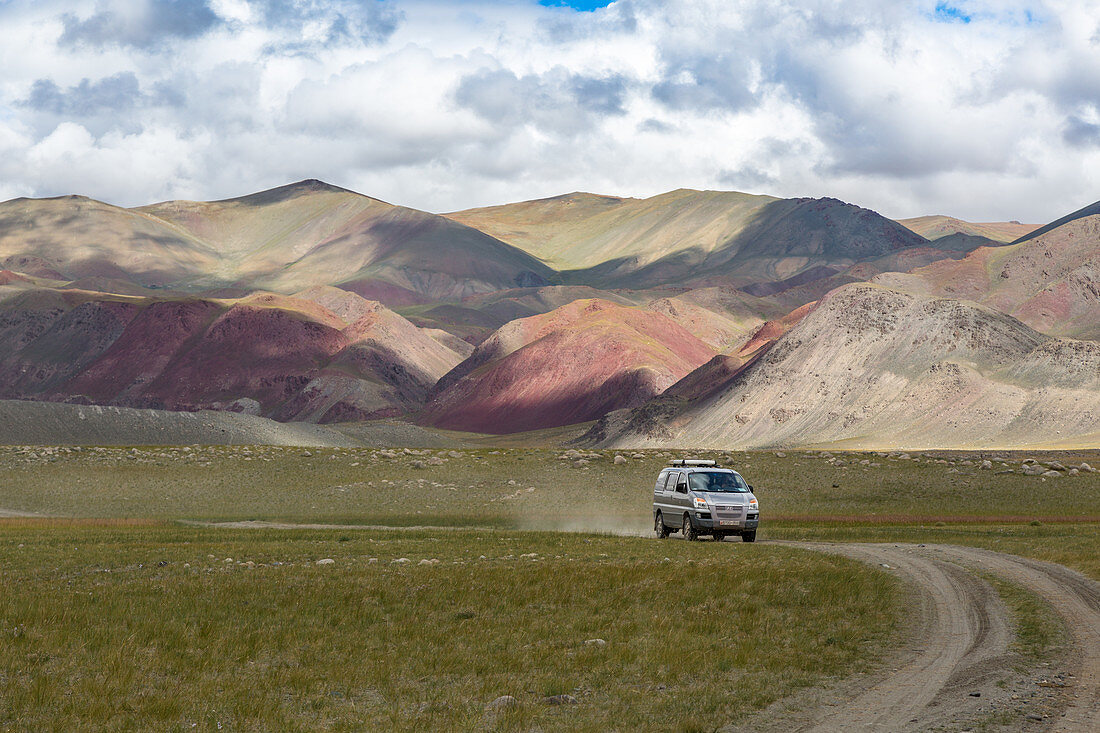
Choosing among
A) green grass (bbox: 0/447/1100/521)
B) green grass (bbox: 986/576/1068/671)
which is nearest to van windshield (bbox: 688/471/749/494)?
green grass (bbox: 0/447/1100/521)

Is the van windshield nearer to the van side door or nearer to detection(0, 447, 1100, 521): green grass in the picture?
the van side door

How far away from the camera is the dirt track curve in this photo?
12539 millimetres

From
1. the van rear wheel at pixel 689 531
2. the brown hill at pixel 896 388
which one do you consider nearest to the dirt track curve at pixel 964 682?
the van rear wheel at pixel 689 531

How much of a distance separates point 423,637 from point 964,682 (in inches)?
312

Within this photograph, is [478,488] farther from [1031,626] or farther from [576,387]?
[576,387]

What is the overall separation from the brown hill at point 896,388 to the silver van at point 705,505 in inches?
2814

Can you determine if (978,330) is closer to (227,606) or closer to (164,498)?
(164,498)

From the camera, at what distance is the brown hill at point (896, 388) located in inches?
4033

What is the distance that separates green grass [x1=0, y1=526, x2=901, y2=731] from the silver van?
4980mm

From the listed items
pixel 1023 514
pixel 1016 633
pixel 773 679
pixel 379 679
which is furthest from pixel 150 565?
pixel 1023 514

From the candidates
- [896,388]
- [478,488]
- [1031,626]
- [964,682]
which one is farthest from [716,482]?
[896,388]

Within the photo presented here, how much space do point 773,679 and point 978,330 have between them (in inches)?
4369

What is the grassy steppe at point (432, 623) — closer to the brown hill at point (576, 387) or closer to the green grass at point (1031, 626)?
the green grass at point (1031, 626)

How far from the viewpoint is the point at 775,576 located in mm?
22297
